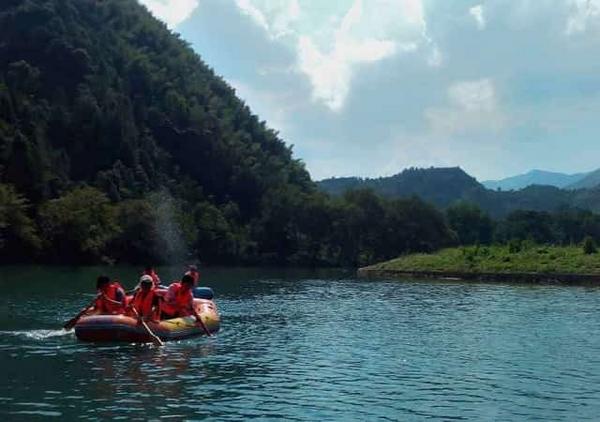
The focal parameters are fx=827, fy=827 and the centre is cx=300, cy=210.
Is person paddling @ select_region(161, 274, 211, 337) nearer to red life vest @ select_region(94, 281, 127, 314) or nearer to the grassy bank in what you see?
red life vest @ select_region(94, 281, 127, 314)

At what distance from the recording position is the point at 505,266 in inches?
3083

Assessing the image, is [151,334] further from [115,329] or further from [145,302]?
[145,302]

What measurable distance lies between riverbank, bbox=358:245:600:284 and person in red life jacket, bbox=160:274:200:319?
48.4 m

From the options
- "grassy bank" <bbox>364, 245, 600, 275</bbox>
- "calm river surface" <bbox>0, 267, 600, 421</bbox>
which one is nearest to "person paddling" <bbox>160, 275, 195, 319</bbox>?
"calm river surface" <bbox>0, 267, 600, 421</bbox>

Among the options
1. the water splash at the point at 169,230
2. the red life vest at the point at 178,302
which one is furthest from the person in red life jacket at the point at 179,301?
the water splash at the point at 169,230

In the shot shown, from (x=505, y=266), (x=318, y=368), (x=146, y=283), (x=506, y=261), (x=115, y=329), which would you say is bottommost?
(x=318, y=368)

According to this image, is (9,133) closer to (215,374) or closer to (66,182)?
(66,182)

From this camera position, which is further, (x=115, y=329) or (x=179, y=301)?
(x=179, y=301)

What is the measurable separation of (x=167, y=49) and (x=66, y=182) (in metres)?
81.1

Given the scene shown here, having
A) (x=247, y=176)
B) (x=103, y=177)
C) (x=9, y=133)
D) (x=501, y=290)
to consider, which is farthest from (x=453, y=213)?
(x=501, y=290)

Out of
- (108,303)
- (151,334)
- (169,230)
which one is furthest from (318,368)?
(169,230)

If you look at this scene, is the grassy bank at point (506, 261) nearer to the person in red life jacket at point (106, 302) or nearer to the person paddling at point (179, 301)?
the person paddling at point (179, 301)

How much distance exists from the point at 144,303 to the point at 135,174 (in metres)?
113

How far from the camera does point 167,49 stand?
193m
